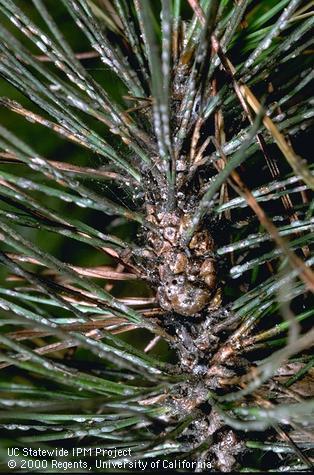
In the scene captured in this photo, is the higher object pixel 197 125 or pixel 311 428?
pixel 197 125

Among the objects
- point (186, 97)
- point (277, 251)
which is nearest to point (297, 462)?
point (277, 251)

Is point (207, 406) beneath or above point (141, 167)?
beneath

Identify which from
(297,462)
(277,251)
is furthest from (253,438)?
(277,251)

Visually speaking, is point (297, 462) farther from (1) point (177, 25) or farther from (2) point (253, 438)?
(1) point (177, 25)

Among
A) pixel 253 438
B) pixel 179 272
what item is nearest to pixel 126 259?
pixel 179 272

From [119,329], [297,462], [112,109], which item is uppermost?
[112,109]

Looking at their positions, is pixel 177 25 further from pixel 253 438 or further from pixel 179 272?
pixel 253 438
